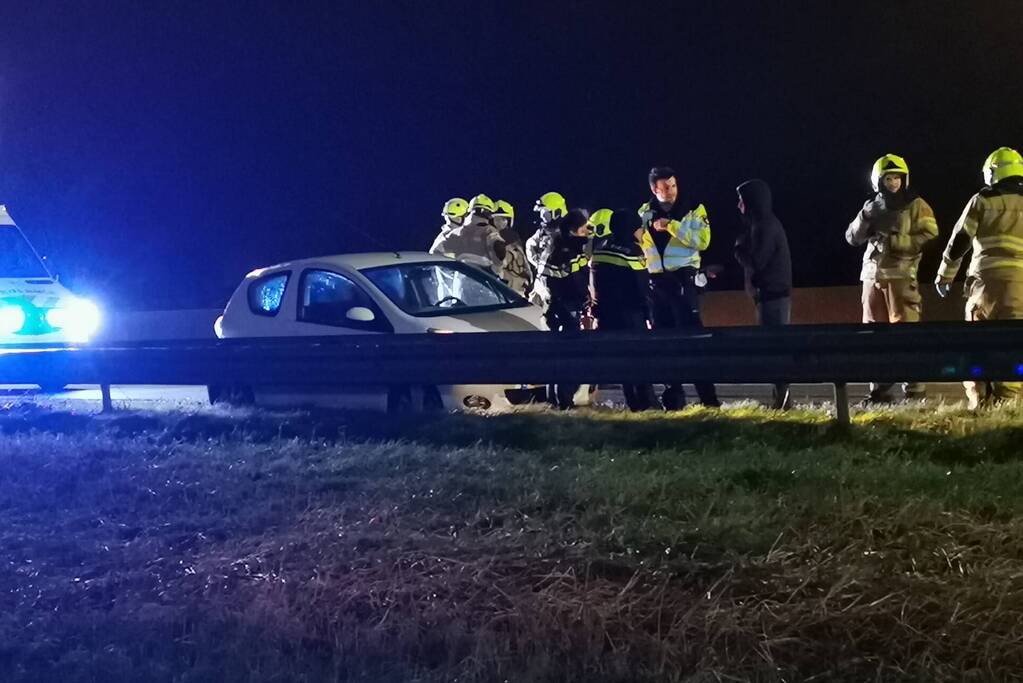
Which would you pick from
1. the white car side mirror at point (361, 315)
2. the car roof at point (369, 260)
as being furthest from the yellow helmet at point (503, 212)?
the white car side mirror at point (361, 315)

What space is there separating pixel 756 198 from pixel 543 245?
3256mm

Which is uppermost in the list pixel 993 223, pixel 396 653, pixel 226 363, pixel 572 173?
pixel 572 173

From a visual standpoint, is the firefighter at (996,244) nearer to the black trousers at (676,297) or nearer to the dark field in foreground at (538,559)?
the black trousers at (676,297)

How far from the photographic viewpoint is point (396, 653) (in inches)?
164

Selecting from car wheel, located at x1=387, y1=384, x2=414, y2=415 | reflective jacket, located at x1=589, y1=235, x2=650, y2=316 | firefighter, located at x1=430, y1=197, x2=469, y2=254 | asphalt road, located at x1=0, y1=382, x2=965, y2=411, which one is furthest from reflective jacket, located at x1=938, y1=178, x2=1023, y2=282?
firefighter, located at x1=430, y1=197, x2=469, y2=254

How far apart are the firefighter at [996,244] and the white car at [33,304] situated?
9.89m

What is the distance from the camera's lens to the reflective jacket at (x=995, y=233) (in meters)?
9.08

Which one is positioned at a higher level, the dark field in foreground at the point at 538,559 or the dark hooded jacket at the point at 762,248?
the dark hooded jacket at the point at 762,248

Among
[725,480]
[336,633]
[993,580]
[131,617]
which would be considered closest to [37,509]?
[131,617]

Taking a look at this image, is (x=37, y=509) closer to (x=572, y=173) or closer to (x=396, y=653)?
(x=396, y=653)

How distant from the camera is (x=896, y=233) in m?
10.2

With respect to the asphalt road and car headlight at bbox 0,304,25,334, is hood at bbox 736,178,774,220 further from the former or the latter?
car headlight at bbox 0,304,25,334

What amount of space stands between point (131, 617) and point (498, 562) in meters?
1.42

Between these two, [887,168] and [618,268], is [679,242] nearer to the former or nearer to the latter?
[618,268]
